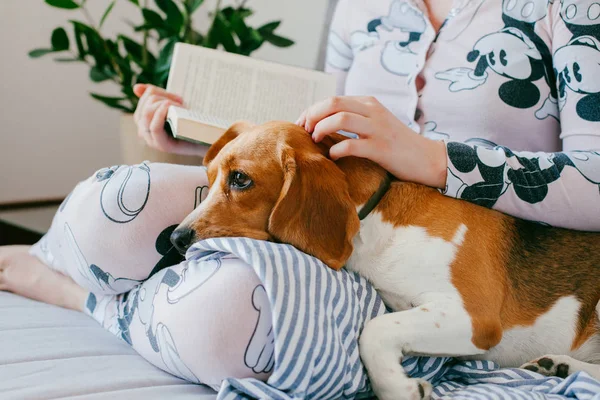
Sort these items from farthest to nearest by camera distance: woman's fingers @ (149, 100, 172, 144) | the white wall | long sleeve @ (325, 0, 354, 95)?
1. the white wall
2. long sleeve @ (325, 0, 354, 95)
3. woman's fingers @ (149, 100, 172, 144)

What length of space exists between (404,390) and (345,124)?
0.50 m

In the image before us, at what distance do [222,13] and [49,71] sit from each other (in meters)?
1.04

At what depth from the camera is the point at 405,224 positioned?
1176 mm

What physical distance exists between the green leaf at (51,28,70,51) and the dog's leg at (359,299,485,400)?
1854mm

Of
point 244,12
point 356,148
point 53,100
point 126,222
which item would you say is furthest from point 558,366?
point 53,100

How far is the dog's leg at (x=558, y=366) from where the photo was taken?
1162mm

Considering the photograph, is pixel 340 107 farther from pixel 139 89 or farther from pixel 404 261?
pixel 139 89

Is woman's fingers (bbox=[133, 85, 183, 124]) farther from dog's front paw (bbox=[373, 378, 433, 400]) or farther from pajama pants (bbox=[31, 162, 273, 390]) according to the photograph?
dog's front paw (bbox=[373, 378, 433, 400])

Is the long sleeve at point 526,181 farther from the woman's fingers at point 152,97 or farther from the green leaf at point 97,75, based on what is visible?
the green leaf at point 97,75

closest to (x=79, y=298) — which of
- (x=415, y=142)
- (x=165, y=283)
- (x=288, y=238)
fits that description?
(x=165, y=283)

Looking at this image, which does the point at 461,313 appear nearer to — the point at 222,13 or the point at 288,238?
the point at 288,238

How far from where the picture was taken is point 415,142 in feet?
3.90

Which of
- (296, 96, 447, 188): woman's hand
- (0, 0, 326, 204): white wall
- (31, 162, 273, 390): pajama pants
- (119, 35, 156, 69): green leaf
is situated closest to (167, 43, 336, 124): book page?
(31, 162, 273, 390): pajama pants

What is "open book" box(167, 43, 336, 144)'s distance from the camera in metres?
1.69
